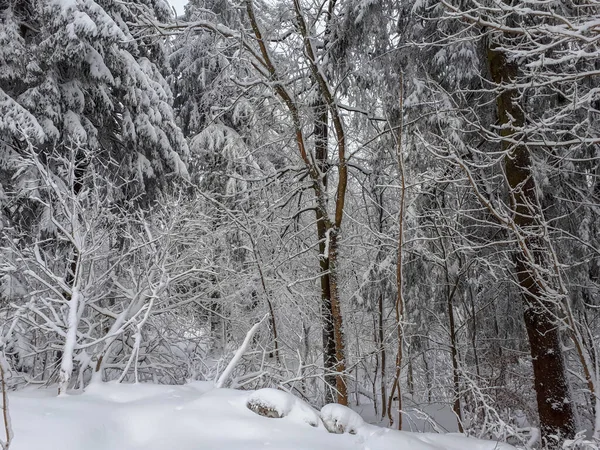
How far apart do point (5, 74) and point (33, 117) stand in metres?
1.03

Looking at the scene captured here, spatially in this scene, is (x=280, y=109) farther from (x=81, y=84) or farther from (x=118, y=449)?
(x=118, y=449)

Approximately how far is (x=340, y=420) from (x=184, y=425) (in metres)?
0.97

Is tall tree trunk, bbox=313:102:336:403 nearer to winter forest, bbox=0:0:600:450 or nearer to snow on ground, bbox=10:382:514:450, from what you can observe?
winter forest, bbox=0:0:600:450

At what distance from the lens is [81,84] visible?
25.4 ft

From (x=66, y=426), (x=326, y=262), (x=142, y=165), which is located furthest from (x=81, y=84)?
(x=66, y=426)

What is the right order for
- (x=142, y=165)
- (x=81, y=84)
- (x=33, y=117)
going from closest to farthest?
(x=33, y=117) → (x=81, y=84) → (x=142, y=165)

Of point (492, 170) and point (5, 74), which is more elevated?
point (5, 74)

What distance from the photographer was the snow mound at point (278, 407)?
260 cm

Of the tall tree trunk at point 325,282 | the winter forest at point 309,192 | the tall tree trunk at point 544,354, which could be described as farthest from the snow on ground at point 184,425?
the tall tree trunk at point 325,282

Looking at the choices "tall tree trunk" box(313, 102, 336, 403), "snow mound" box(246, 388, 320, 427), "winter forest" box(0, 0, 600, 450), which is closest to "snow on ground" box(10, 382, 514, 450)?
"snow mound" box(246, 388, 320, 427)

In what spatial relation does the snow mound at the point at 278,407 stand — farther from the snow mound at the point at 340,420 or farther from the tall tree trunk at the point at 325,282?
the tall tree trunk at the point at 325,282

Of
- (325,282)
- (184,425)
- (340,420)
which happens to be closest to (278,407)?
(340,420)

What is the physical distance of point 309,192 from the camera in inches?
300

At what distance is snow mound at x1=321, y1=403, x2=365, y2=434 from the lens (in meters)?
2.66
